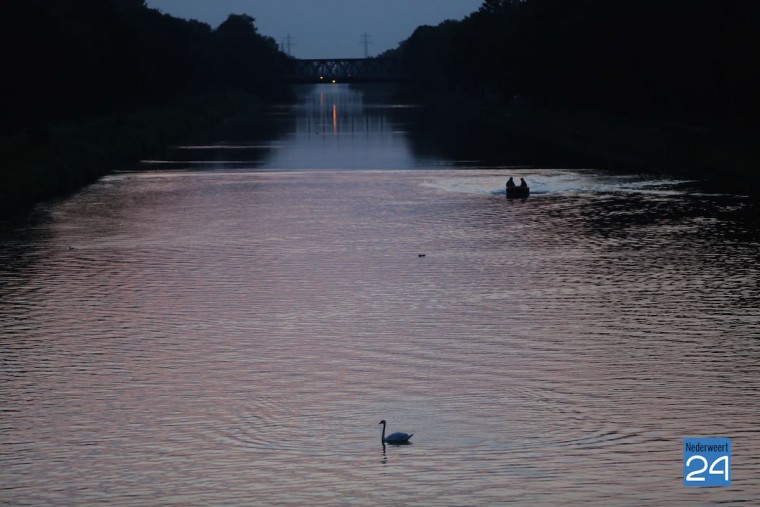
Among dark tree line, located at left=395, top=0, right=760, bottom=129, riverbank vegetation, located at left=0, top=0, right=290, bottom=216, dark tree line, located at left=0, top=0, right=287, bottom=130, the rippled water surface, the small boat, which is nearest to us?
the rippled water surface

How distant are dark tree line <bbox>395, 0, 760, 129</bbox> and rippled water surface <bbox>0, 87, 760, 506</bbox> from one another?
23.0 metres

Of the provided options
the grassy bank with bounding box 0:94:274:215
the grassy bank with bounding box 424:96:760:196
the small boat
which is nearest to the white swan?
the grassy bank with bounding box 0:94:274:215

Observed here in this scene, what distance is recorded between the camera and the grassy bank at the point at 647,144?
7175 centimetres

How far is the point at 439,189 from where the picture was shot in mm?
70125

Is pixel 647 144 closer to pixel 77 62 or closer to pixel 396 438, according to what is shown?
pixel 77 62

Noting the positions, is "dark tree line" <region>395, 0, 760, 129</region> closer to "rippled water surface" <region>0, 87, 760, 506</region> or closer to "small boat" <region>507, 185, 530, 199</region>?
"small boat" <region>507, 185, 530, 199</region>

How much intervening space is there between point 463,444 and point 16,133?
225 feet

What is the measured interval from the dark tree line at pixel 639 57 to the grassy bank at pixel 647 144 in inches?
80.3

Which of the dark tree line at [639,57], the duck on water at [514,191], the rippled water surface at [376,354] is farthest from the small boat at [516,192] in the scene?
the dark tree line at [639,57]

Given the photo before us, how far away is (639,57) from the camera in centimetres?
10369

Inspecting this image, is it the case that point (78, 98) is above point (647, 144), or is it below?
above

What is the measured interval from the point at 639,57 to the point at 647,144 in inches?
701

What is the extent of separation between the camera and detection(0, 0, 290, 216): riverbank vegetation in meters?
72.0

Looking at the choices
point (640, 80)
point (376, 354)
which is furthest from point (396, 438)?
point (640, 80)
